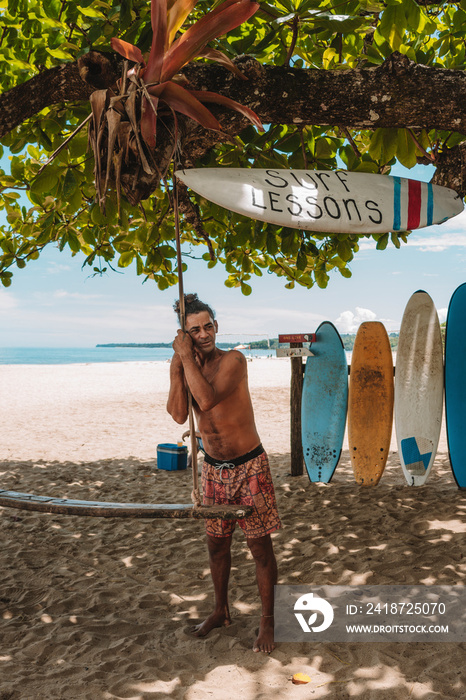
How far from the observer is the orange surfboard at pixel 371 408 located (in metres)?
4.65

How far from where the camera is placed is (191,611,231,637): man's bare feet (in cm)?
246

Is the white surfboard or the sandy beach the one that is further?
the white surfboard

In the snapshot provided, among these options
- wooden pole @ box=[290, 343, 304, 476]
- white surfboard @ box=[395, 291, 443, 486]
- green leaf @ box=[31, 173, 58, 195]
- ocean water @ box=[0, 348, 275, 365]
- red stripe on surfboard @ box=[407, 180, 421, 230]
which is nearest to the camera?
red stripe on surfboard @ box=[407, 180, 421, 230]

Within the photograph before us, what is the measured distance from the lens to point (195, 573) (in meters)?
3.19

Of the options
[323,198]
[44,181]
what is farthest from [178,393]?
[44,181]

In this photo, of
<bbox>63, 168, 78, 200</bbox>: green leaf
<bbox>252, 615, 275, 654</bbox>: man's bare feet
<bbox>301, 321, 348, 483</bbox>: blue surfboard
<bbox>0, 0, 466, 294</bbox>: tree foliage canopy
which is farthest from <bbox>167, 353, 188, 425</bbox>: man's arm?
<bbox>301, 321, 348, 483</bbox>: blue surfboard

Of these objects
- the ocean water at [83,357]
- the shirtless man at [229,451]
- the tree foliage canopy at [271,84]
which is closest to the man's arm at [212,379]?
the shirtless man at [229,451]

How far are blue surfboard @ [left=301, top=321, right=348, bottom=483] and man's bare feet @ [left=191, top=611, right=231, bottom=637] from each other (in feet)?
8.29

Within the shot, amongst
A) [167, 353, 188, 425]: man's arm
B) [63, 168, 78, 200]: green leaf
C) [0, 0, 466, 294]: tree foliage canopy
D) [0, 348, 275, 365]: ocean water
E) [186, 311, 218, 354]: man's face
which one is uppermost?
[0, 0, 466, 294]: tree foliage canopy

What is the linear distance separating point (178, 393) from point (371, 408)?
283 cm

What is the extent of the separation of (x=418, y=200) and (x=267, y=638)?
83.0 inches

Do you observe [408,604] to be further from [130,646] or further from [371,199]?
[371,199]

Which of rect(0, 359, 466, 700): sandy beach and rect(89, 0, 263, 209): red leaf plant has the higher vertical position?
A: rect(89, 0, 263, 209): red leaf plant

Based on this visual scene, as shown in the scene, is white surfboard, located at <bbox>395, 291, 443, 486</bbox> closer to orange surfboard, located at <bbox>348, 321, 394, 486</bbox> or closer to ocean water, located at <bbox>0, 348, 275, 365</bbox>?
orange surfboard, located at <bbox>348, 321, 394, 486</bbox>
